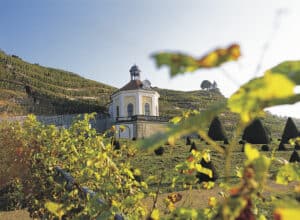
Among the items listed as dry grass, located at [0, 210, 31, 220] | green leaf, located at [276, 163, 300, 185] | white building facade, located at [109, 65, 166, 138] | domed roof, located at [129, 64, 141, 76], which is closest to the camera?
green leaf, located at [276, 163, 300, 185]

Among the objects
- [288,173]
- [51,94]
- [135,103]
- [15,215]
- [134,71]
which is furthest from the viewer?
[51,94]

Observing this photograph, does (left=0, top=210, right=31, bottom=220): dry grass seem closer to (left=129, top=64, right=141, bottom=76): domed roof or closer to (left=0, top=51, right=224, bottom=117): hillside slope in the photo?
(left=129, top=64, right=141, bottom=76): domed roof

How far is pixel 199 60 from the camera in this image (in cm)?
64

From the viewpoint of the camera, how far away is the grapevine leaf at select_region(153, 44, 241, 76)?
64 cm

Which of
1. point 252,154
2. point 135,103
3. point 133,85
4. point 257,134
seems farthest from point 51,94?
point 252,154

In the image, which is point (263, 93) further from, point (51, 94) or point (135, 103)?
point (51, 94)

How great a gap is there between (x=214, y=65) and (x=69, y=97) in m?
56.1

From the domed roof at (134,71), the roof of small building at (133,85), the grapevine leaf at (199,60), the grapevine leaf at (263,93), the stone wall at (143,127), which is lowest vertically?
the grapevine leaf at (263,93)

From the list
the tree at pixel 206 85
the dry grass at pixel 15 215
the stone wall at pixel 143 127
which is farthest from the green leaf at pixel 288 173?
the tree at pixel 206 85

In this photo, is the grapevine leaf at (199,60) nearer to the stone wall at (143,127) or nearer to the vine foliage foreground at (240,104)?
the vine foliage foreground at (240,104)

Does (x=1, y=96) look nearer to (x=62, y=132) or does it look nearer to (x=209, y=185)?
(x=62, y=132)

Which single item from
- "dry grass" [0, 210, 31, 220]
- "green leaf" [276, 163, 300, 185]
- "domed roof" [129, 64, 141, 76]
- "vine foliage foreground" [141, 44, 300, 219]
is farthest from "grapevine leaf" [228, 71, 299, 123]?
"domed roof" [129, 64, 141, 76]

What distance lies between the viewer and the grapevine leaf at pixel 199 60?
2.09 ft

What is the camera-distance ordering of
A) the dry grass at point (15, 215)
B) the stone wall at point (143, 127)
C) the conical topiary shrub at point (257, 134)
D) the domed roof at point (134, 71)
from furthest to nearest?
the domed roof at point (134, 71) < the stone wall at point (143, 127) < the conical topiary shrub at point (257, 134) < the dry grass at point (15, 215)
